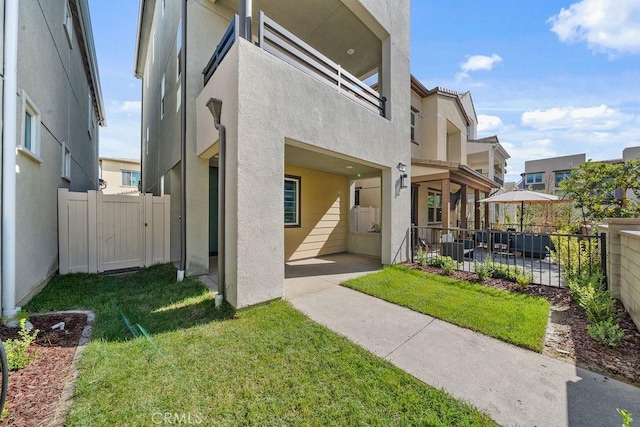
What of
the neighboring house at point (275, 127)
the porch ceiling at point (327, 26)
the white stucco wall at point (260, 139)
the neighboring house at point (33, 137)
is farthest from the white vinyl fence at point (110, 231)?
the porch ceiling at point (327, 26)

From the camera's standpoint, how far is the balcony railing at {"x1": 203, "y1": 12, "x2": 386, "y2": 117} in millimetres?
4637

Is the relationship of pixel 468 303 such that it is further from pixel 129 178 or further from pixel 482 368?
pixel 129 178

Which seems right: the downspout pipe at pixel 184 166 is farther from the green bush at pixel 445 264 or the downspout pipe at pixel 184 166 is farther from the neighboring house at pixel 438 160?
the neighboring house at pixel 438 160

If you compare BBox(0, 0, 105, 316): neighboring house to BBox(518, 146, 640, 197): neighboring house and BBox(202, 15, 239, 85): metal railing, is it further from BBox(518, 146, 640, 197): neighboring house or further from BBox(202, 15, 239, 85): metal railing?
BBox(518, 146, 640, 197): neighboring house

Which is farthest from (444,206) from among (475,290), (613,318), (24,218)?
(24,218)

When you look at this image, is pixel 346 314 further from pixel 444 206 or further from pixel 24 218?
pixel 444 206

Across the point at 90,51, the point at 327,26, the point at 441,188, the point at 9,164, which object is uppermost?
the point at 90,51

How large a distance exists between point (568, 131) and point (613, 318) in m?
20.1

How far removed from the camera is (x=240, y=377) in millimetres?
2645

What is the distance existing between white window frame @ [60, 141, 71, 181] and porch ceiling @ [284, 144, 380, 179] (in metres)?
6.13

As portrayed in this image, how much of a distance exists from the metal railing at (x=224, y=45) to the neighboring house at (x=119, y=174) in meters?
20.6

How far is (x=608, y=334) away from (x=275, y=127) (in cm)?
556

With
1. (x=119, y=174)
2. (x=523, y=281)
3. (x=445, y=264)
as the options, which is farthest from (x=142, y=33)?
(x=523, y=281)

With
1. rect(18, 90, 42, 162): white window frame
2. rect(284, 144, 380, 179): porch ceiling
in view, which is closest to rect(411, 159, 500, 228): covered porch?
rect(284, 144, 380, 179): porch ceiling
